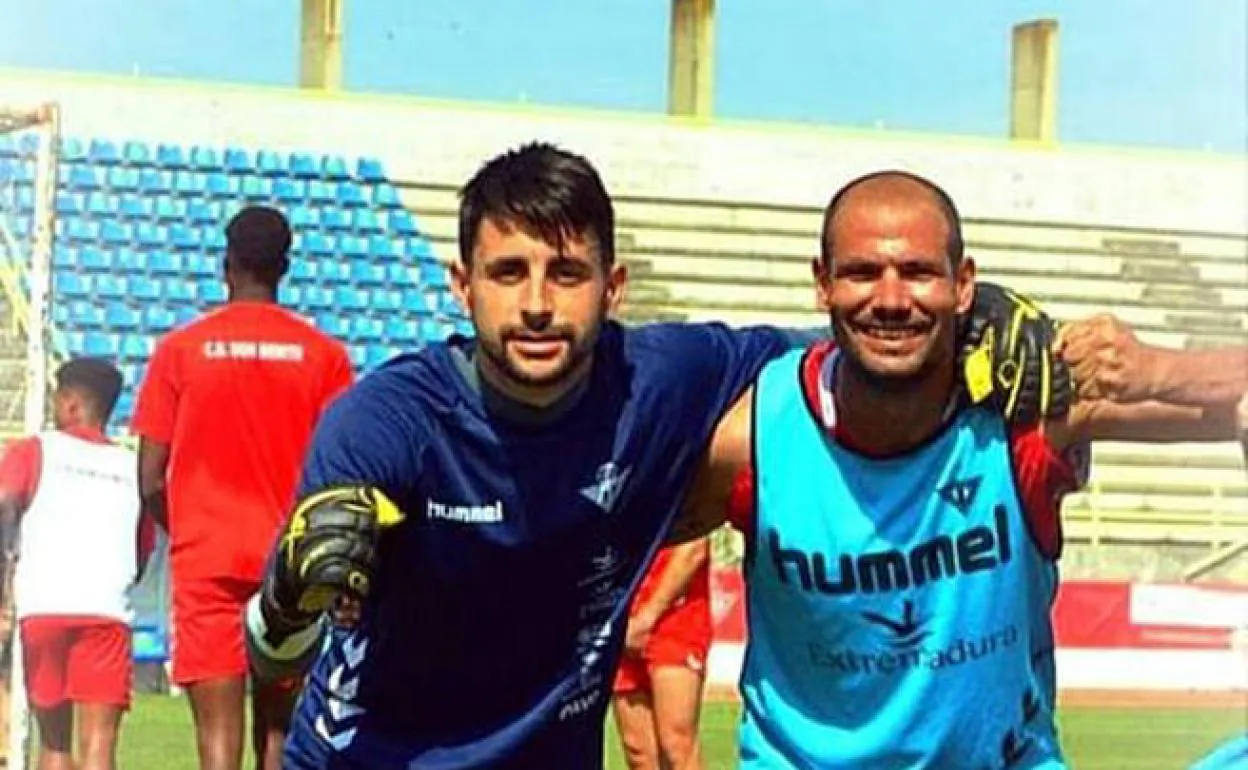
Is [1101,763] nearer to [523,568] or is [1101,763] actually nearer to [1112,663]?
[1112,663]

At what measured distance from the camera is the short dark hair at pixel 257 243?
9133mm

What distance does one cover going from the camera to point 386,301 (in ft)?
108

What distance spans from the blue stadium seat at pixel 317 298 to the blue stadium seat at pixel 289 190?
122 cm

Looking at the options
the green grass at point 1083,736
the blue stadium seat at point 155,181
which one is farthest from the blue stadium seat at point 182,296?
the green grass at point 1083,736

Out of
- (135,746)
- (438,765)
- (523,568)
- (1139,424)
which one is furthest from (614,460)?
(135,746)

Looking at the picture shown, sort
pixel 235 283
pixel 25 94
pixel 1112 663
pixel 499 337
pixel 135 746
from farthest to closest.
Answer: pixel 25 94 → pixel 1112 663 → pixel 135 746 → pixel 235 283 → pixel 499 337

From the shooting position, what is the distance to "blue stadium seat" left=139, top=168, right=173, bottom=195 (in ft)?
106

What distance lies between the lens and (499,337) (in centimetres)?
479

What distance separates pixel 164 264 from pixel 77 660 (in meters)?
21.3

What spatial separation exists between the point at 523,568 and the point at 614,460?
263 millimetres

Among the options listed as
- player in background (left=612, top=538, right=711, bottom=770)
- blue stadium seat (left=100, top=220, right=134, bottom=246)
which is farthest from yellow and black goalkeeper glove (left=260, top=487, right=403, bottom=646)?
blue stadium seat (left=100, top=220, right=134, bottom=246)

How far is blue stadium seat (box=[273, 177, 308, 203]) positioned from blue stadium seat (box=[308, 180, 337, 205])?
0.29ft

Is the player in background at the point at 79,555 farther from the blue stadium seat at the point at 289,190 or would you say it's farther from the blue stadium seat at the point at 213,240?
the blue stadium seat at the point at 289,190

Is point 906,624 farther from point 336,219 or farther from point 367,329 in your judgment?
point 336,219
